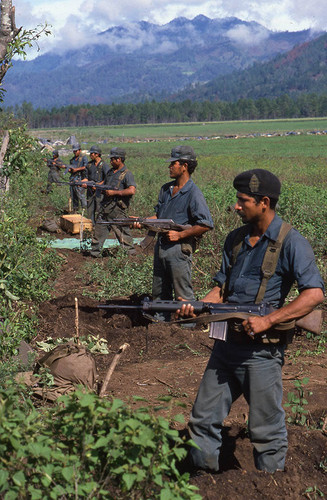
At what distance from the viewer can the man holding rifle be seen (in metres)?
6.45

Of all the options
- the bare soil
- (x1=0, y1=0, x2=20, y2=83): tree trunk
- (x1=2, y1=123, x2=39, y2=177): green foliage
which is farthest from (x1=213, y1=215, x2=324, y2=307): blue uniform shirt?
(x1=2, y1=123, x2=39, y2=177): green foliage

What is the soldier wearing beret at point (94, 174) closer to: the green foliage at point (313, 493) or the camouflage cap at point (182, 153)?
the camouflage cap at point (182, 153)

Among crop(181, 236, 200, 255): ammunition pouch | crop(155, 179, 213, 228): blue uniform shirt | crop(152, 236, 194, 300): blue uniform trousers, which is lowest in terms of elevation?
crop(152, 236, 194, 300): blue uniform trousers

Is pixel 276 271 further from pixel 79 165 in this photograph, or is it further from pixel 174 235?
pixel 79 165

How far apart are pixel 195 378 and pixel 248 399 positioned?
7.23 ft

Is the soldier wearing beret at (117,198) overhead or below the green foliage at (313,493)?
Result: overhead

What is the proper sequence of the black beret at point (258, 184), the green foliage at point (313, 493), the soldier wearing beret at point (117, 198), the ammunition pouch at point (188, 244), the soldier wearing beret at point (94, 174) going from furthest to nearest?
the soldier wearing beret at point (94, 174)
the soldier wearing beret at point (117, 198)
the ammunition pouch at point (188, 244)
the green foliage at point (313, 493)
the black beret at point (258, 184)

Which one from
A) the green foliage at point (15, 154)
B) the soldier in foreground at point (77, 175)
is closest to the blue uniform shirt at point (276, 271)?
the green foliage at point (15, 154)

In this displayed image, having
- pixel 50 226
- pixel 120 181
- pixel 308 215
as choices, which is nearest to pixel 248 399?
pixel 120 181

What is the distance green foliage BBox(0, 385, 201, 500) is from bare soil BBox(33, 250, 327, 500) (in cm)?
27

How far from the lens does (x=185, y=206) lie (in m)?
6.60

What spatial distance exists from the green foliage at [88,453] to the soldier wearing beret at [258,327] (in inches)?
37.7

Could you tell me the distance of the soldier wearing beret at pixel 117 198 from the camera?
10.2 m

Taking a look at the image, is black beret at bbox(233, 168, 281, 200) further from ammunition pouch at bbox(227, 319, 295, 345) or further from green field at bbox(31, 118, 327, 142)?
green field at bbox(31, 118, 327, 142)
